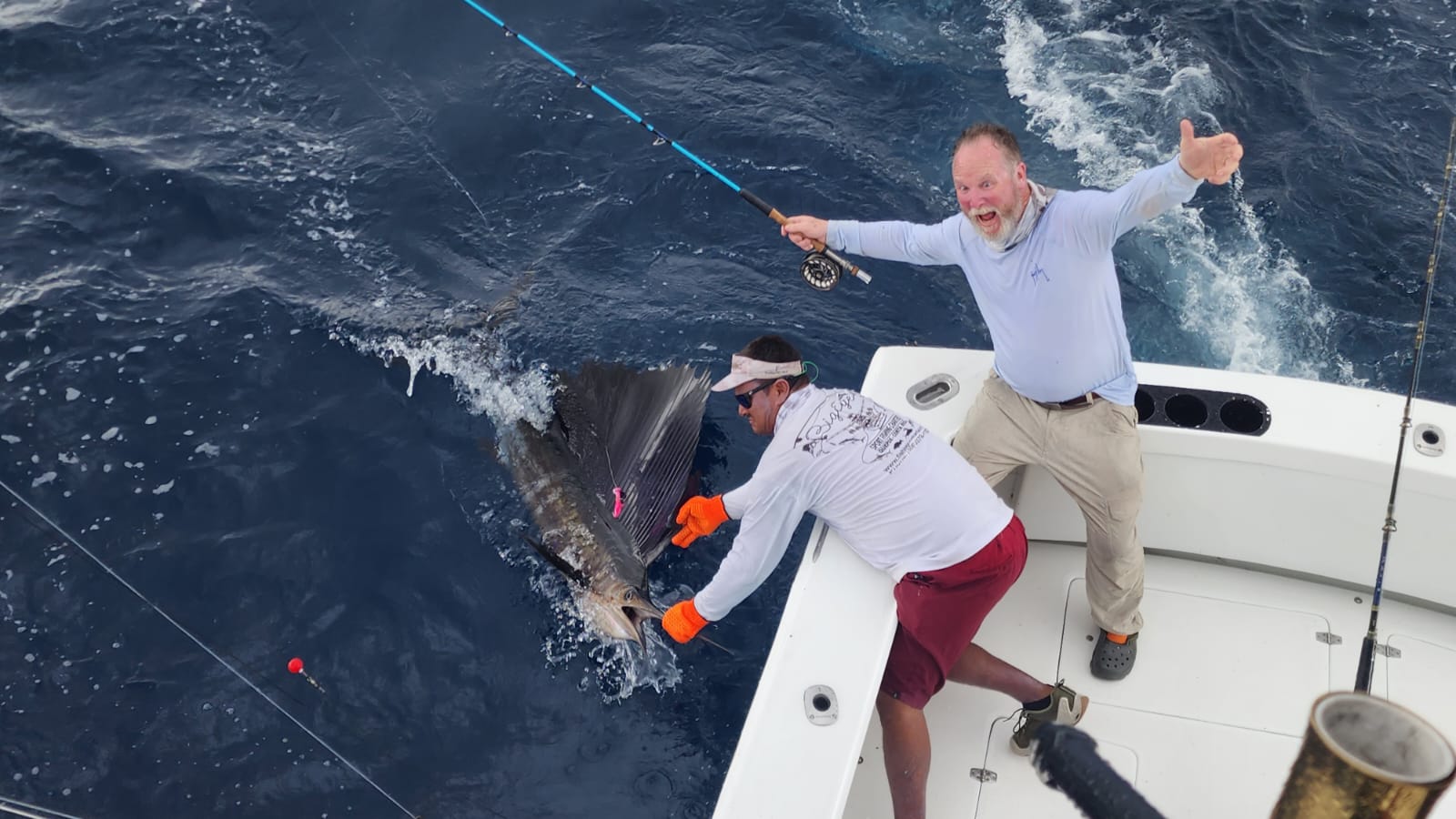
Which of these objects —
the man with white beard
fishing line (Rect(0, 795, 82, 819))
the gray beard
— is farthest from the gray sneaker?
fishing line (Rect(0, 795, 82, 819))

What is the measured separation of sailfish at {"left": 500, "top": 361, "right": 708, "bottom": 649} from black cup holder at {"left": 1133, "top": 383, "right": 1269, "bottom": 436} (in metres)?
1.84

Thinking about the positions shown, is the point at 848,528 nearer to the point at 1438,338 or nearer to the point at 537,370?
the point at 537,370

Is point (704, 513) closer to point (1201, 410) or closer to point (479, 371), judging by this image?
point (1201, 410)

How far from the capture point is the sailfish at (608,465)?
13.8 feet

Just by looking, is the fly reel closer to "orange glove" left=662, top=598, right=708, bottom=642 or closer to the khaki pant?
the khaki pant

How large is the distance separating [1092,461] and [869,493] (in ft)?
2.03

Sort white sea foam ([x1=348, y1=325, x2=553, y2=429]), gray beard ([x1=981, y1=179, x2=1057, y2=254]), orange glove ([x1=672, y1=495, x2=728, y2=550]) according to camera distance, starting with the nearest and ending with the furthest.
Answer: gray beard ([x1=981, y1=179, x2=1057, y2=254]), orange glove ([x1=672, y1=495, x2=728, y2=550]), white sea foam ([x1=348, y1=325, x2=553, y2=429])

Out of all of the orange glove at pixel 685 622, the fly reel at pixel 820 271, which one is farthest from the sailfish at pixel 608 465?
the orange glove at pixel 685 622

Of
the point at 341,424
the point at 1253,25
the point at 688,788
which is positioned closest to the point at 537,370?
the point at 341,424

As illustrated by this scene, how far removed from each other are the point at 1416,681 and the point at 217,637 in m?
3.76

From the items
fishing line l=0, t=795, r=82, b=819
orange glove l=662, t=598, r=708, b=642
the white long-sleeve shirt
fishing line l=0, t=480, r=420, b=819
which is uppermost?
the white long-sleeve shirt

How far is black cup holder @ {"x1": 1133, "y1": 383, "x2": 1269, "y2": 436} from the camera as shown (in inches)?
115

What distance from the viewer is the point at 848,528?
2.71m

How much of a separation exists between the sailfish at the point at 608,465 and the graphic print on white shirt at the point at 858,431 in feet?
4.98
